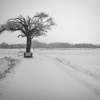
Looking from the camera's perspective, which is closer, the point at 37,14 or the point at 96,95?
the point at 96,95

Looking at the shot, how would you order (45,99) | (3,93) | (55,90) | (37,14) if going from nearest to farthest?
(45,99), (3,93), (55,90), (37,14)

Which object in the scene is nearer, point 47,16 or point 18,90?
point 18,90

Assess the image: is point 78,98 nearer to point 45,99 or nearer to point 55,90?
point 55,90

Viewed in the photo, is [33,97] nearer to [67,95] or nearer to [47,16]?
[67,95]

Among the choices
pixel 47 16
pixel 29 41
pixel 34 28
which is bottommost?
pixel 29 41

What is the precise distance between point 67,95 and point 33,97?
4.26 feet

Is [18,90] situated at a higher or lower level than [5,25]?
lower

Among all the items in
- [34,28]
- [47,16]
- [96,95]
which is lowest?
[96,95]

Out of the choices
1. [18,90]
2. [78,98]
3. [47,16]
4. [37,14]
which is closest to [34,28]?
[37,14]

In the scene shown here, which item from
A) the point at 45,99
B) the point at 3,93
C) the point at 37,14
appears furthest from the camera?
the point at 37,14

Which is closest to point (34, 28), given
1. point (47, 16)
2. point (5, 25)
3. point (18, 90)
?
point (47, 16)

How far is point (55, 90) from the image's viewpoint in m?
2.94

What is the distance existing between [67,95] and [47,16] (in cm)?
1200

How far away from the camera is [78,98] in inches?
99.7
